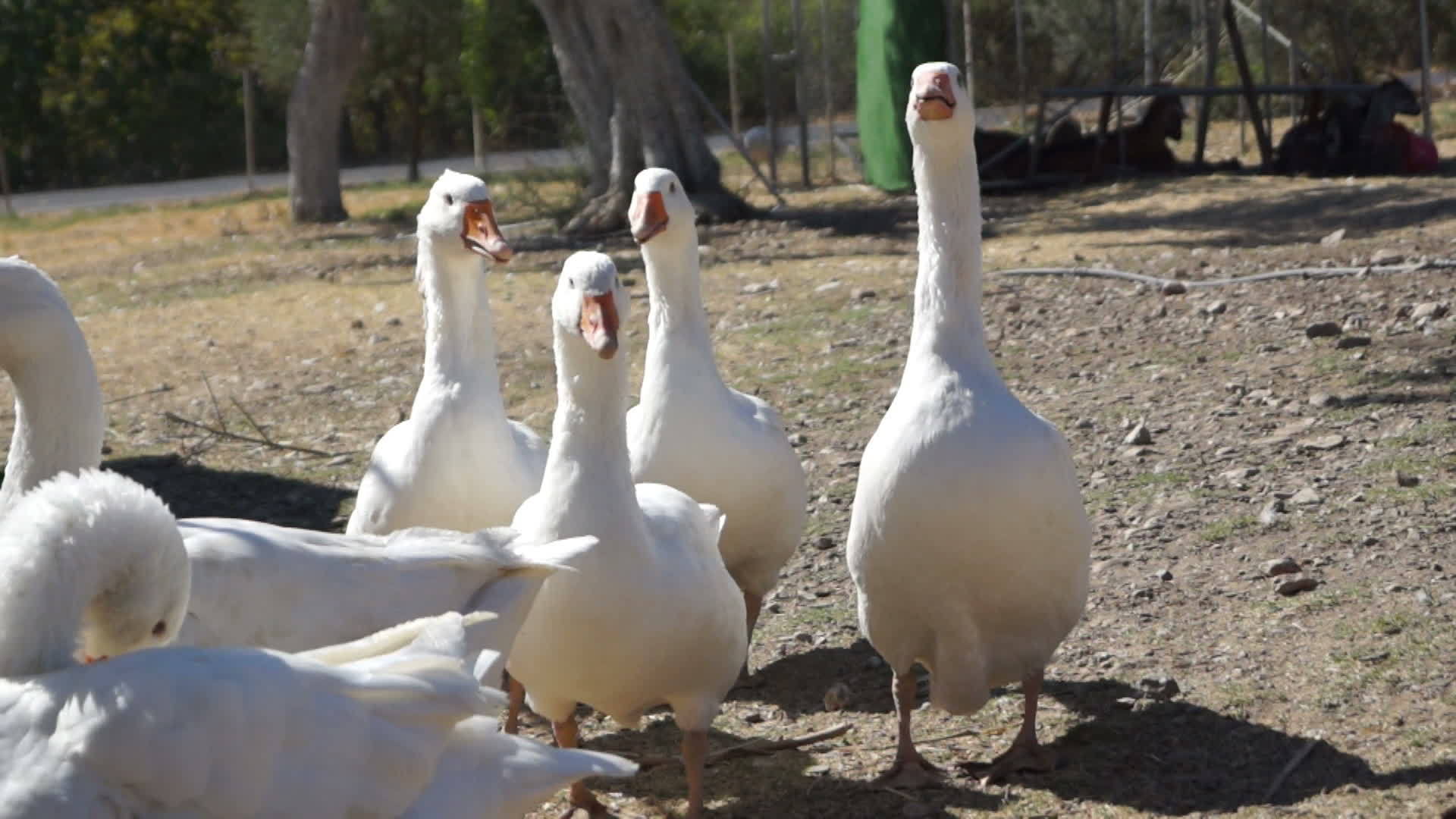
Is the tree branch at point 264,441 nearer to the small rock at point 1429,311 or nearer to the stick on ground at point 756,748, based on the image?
the stick on ground at point 756,748

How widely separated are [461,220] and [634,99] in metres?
10.4

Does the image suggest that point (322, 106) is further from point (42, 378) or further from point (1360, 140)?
point (42, 378)

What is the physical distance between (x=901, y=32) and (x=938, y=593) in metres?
14.7

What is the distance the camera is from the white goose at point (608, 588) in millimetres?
4340

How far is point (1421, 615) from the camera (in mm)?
4887

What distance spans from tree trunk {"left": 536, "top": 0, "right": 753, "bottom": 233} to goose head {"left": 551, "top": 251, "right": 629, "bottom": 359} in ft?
36.8

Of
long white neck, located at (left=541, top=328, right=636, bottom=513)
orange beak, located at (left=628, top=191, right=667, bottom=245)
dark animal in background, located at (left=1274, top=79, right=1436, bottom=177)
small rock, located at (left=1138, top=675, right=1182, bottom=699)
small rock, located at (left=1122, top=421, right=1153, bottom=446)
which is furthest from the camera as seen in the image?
dark animal in background, located at (left=1274, top=79, right=1436, bottom=177)

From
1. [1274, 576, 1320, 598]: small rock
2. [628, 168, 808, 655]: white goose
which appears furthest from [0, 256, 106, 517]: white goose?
[1274, 576, 1320, 598]: small rock

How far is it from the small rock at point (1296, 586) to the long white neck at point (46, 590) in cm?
351

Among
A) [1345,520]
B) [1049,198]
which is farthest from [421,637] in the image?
[1049,198]

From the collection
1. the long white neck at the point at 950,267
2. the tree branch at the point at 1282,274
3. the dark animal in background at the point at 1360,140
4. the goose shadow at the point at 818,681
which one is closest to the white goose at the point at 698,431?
the goose shadow at the point at 818,681

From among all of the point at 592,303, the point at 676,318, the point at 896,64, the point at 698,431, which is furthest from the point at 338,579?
the point at 896,64

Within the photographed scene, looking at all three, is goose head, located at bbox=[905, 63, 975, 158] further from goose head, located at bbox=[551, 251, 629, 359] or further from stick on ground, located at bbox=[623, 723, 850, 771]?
stick on ground, located at bbox=[623, 723, 850, 771]

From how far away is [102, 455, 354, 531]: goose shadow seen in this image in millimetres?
7535
